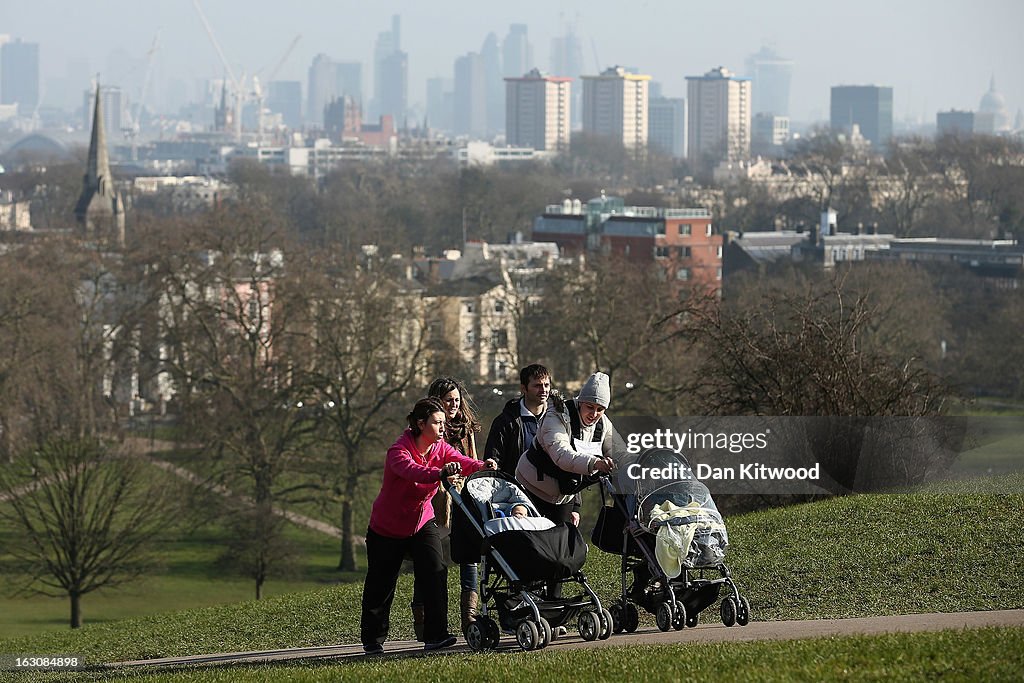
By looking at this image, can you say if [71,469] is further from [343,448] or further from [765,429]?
[765,429]

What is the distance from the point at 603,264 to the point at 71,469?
65.0 feet

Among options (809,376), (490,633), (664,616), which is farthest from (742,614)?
(809,376)

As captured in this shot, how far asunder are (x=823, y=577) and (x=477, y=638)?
389 centimetres

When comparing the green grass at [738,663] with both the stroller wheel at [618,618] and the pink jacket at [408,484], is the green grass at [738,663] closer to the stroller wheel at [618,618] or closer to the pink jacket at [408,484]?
the stroller wheel at [618,618]

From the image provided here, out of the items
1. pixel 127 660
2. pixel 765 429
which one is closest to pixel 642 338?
pixel 765 429

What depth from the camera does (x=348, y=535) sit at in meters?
35.3

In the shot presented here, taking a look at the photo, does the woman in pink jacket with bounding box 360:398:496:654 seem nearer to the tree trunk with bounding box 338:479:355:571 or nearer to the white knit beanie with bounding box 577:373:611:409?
the white knit beanie with bounding box 577:373:611:409

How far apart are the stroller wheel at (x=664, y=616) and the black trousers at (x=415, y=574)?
1.40 meters

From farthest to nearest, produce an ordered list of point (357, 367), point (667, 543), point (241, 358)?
point (241, 358)
point (357, 367)
point (667, 543)

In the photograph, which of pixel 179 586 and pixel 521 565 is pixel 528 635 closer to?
pixel 521 565

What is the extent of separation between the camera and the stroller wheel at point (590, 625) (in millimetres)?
10773

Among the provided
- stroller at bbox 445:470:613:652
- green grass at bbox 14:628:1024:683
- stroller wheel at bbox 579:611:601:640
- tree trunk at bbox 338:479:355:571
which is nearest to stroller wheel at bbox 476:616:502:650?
stroller at bbox 445:470:613:652

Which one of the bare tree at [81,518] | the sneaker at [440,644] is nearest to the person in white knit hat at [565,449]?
the sneaker at [440,644]

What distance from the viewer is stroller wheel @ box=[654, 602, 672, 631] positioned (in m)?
10.9
